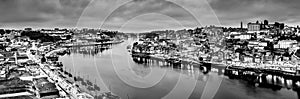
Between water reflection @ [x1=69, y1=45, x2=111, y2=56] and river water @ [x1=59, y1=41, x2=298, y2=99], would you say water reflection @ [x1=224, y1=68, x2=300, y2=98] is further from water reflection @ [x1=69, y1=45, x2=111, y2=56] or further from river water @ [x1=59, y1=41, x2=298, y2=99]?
water reflection @ [x1=69, y1=45, x2=111, y2=56]

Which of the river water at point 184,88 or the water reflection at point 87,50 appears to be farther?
the water reflection at point 87,50

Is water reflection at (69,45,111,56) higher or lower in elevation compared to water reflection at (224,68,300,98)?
higher

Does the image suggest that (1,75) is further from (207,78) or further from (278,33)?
(278,33)

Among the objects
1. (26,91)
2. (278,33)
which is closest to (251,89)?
(26,91)

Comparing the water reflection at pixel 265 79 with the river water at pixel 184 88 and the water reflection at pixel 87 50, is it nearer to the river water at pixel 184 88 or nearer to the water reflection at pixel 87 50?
the river water at pixel 184 88

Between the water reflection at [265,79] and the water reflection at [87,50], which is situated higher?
the water reflection at [87,50]

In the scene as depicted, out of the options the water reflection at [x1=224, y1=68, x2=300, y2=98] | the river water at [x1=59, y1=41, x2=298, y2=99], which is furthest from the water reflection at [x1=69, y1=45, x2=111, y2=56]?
the water reflection at [x1=224, y1=68, x2=300, y2=98]

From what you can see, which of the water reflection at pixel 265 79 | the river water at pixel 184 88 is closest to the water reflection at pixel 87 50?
the river water at pixel 184 88

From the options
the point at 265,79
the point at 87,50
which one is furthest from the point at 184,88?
the point at 87,50

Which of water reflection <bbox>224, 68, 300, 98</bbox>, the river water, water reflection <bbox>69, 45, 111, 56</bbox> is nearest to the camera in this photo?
the river water

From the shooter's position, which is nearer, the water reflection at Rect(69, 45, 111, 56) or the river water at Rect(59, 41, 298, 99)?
the river water at Rect(59, 41, 298, 99)

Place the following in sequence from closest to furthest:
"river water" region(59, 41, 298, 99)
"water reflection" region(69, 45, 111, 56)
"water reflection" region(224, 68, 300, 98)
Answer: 1. "river water" region(59, 41, 298, 99)
2. "water reflection" region(224, 68, 300, 98)
3. "water reflection" region(69, 45, 111, 56)

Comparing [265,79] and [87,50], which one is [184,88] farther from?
[87,50]
